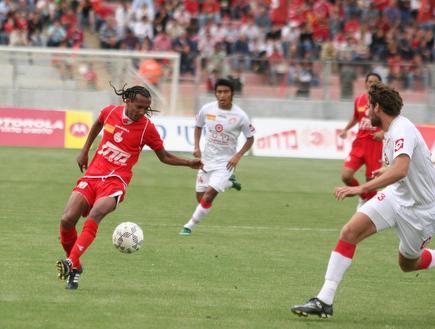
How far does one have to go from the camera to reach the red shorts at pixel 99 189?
10.3 m

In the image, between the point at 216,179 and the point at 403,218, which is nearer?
the point at 403,218

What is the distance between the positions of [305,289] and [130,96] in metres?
2.65

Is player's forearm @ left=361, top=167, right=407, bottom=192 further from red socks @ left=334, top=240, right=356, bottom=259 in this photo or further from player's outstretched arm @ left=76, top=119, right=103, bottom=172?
player's outstretched arm @ left=76, top=119, right=103, bottom=172

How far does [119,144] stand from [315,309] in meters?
2.95

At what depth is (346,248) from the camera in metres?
8.88

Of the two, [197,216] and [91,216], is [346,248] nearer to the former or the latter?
[91,216]

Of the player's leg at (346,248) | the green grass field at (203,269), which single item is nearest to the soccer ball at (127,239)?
the green grass field at (203,269)

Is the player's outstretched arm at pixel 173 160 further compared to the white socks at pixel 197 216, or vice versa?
the white socks at pixel 197 216

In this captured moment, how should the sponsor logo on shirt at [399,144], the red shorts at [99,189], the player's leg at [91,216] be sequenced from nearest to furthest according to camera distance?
the sponsor logo on shirt at [399,144] < the player's leg at [91,216] < the red shorts at [99,189]

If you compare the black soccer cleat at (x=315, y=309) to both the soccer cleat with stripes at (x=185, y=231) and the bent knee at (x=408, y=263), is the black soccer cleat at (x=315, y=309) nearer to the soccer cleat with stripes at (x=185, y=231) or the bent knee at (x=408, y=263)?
the bent knee at (x=408, y=263)

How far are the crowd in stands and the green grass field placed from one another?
13094 mm

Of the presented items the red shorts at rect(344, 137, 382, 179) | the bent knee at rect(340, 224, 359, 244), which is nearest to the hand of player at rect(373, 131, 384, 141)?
the red shorts at rect(344, 137, 382, 179)

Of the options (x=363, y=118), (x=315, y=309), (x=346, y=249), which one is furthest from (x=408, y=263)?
(x=363, y=118)

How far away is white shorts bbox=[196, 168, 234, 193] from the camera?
14.7 metres
